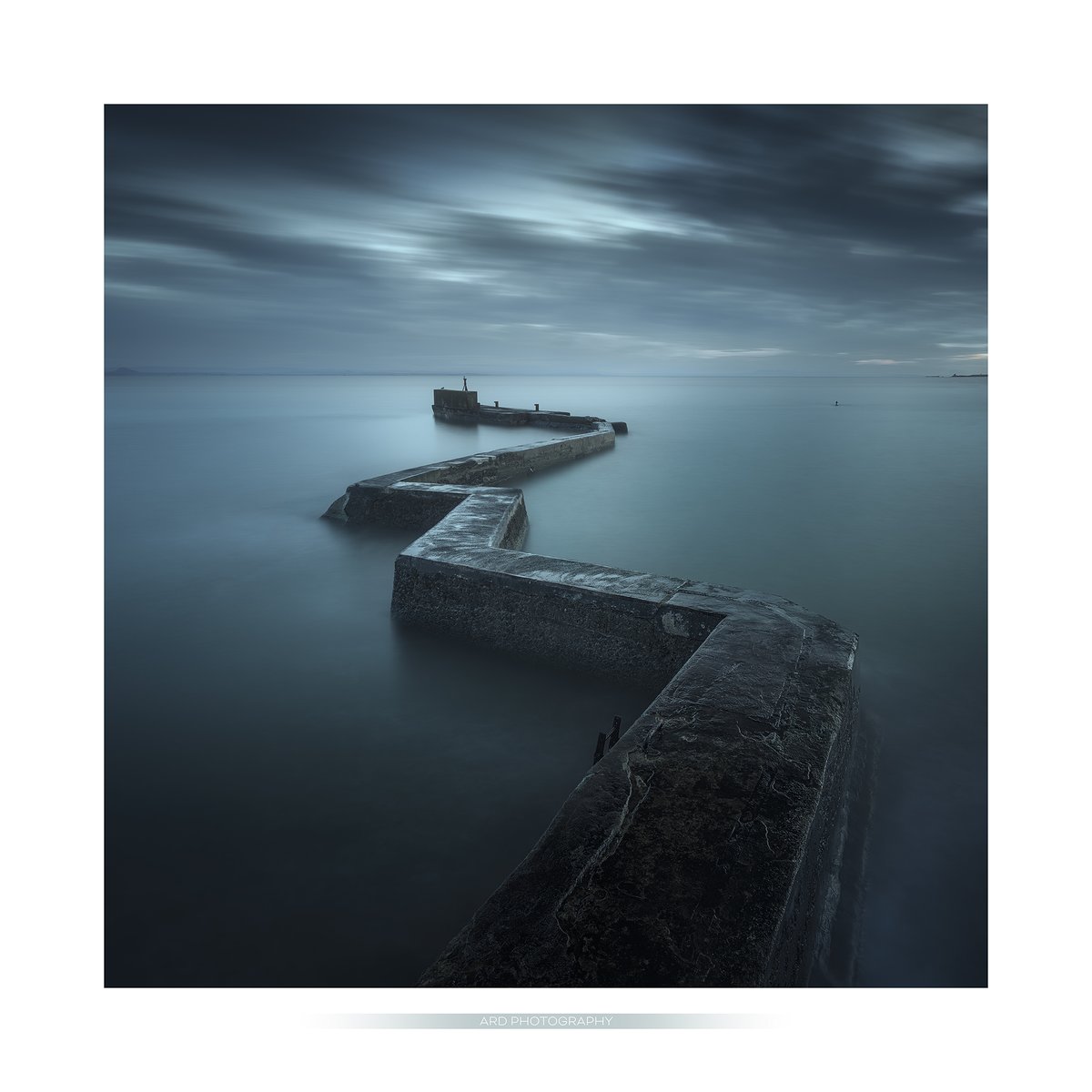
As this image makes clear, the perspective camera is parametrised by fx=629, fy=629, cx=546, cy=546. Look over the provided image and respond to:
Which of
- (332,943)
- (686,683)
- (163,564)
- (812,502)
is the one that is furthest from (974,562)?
(163,564)

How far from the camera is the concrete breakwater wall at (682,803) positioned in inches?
58.9

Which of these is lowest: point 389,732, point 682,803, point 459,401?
point 389,732

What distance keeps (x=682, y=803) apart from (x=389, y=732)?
1.85 metres

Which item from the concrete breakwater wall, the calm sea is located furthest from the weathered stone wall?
the concrete breakwater wall

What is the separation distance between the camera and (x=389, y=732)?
330 centimetres

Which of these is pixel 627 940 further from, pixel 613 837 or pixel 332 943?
pixel 332 943

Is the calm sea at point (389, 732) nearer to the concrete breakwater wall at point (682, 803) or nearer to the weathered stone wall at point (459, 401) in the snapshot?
the concrete breakwater wall at point (682, 803)

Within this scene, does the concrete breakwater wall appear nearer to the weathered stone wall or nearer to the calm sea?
the calm sea

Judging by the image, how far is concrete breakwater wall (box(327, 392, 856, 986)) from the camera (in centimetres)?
150

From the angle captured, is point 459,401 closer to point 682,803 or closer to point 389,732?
point 389,732

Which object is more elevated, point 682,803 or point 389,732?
point 682,803

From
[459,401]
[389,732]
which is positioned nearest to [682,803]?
[389,732]

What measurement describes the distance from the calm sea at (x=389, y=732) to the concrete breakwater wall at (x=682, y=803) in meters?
0.40

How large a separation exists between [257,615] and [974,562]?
6.34 m
